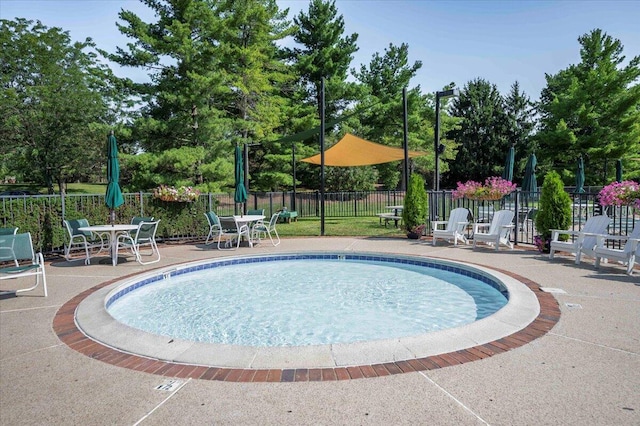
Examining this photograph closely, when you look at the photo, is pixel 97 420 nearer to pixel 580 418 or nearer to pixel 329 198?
pixel 580 418

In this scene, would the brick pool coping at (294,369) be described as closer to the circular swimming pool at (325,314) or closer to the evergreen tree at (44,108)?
the circular swimming pool at (325,314)

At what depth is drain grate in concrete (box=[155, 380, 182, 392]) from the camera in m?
2.72

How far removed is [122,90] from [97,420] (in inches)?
703

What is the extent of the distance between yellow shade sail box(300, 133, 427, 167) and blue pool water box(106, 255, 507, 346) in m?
8.79

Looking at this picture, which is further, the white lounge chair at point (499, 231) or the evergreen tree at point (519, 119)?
the evergreen tree at point (519, 119)

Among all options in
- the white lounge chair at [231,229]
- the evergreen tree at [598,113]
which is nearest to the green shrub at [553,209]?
the white lounge chair at [231,229]

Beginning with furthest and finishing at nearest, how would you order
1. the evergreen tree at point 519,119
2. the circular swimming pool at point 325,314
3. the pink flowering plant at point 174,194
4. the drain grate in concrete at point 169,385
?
the evergreen tree at point 519,119
the pink flowering plant at point 174,194
the circular swimming pool at point 325,314
the drain grate in concrete at point 169,385

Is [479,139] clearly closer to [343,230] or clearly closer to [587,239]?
[343,230]

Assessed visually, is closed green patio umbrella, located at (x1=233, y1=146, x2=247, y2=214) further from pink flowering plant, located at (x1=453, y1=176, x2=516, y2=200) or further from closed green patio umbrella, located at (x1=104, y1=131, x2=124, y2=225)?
pink flowering plant, located at (x1=453, y1=176, x2=516, y2=200)

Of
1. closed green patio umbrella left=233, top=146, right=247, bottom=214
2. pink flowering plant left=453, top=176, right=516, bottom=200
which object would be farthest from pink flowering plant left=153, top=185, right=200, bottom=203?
pink flowering plant left=453, top=176, right=516, bottom=200

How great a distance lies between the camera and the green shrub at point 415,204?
10.5 m

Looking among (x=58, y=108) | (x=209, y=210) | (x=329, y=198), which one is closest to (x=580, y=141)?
(x=329, y=198)

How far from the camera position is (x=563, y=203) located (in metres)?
8.22

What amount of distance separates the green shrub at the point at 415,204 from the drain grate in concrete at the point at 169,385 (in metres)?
8.55
